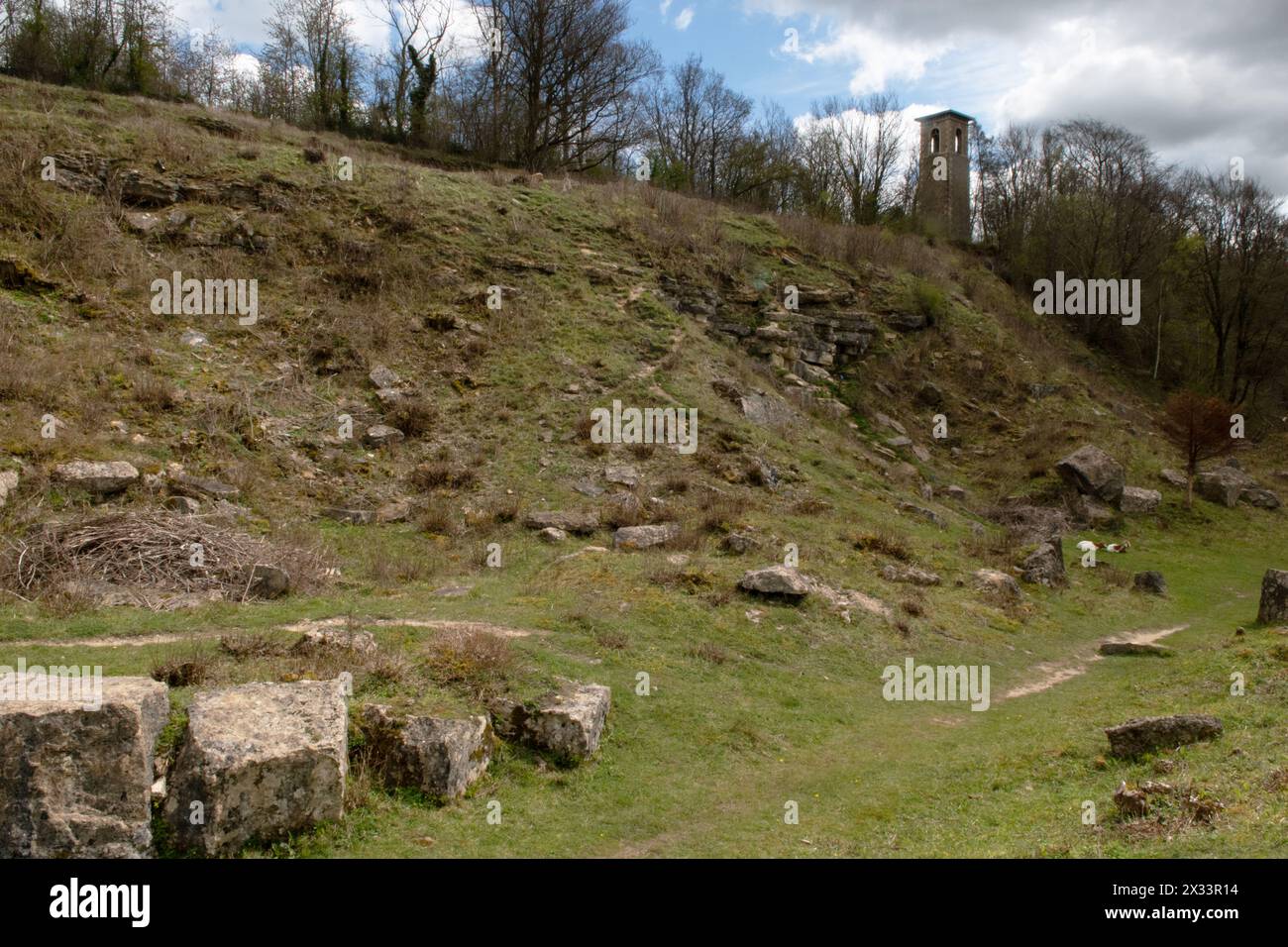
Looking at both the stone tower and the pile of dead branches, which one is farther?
the stone tower

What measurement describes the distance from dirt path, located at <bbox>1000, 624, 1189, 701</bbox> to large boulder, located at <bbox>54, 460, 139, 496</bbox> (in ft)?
43.9

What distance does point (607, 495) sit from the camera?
56.7 ft

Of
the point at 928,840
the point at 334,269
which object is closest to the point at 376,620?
the point at 928,840

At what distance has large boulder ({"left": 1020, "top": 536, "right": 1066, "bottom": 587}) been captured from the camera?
694 inches

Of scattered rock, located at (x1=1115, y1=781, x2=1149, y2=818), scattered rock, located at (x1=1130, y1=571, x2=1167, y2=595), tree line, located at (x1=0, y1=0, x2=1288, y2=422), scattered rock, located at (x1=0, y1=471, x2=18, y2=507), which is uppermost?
tree line, located at (x1=0, y1=0, x2=1288, y2=422)

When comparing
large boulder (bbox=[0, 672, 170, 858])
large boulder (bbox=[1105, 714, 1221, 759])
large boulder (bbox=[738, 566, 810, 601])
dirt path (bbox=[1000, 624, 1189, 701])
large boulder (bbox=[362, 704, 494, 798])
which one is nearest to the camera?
large boulder (bbox=[0, 672, 170, 858])

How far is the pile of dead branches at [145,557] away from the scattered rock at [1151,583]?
1676cm

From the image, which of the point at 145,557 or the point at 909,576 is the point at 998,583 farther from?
the point at 145,557

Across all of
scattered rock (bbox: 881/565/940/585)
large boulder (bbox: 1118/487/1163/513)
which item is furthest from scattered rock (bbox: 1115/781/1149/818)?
large boulder (bbox: 1118/487/1163/513)

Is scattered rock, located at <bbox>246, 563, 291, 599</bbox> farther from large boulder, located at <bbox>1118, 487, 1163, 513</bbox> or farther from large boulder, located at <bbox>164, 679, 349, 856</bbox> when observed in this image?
large boulder, located at <bbox>1118, 487, 1163, 513</bbox>

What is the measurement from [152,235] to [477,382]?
8767 mm

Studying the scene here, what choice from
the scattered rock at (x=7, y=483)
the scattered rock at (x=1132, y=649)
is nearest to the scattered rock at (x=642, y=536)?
the scattered rock at (x=1132, y=649)

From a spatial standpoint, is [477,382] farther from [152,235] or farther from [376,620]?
[376,620]

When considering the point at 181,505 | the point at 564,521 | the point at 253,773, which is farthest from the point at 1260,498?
the point at 253,773
